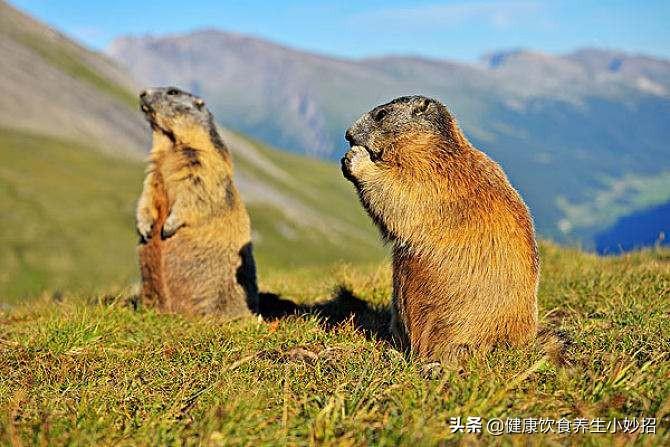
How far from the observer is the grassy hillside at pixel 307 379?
4070mm

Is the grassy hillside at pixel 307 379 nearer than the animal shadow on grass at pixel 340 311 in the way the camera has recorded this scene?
Yes

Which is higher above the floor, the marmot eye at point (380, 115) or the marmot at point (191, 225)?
the marmot eye at point (380, 115)

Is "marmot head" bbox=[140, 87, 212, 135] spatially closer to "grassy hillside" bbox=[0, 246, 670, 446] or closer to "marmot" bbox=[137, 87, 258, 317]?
"marmot" bbox=[137, 87, 258, 317]

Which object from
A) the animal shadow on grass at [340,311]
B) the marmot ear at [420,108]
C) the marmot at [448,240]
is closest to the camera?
the marmot at [448,240]

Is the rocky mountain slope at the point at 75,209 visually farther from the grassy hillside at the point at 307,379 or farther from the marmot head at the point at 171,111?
the grassy hillside at the point at 307,379

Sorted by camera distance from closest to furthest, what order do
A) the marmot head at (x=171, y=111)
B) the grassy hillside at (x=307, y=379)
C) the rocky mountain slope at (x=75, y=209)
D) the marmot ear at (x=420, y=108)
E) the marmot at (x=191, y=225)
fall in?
the grassy hillside at (x=307, y=379) → the marmot ear at (x=420, y=108) → the marmot at (x=191, y=225) → the marmot head at (x=171, y=111) → the rocky mountain slope at (x=75, y=209)

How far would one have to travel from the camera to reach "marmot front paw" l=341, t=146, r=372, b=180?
6.98 m

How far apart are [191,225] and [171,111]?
2158mm

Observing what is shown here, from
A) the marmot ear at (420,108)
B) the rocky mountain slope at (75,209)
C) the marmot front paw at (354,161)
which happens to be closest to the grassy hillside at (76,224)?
the rocky mountain slope at (75,209)

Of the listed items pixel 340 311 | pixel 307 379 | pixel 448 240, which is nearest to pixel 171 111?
pixel 340 311

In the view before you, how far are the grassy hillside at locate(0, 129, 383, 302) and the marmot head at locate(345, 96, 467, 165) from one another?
6853 centimetres

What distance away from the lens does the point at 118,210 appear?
4926 inches

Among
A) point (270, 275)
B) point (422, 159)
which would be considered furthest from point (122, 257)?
point (422, 159)

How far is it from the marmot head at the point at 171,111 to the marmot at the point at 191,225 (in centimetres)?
2
